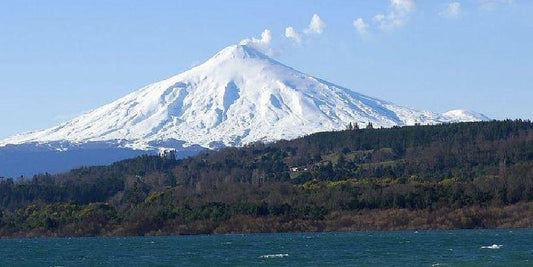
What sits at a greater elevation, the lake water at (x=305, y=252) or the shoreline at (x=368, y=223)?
the shoreline at (x=368, y=223)

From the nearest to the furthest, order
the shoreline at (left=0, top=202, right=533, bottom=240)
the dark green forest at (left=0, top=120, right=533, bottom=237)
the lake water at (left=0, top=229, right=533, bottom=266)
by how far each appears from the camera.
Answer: the lake water at (left=0, top=229, right=533, bottom=266), the shoreline at (left=0, top=202, right=533, bottom=240), the dark green forest at (left=0, top=120, right=533, bottom=237)

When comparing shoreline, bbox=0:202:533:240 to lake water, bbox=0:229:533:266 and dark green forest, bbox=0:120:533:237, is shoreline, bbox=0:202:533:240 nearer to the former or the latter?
dark green forest, bbox=0:120:533:237

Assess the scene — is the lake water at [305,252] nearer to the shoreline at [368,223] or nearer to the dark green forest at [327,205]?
the shoreline at [368,223]

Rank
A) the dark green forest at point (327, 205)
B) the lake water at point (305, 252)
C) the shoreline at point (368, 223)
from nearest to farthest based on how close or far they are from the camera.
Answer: the lake water at point (305, 252)
the shoreline at point (368, 223)
the dark green forest at point (327, 205)

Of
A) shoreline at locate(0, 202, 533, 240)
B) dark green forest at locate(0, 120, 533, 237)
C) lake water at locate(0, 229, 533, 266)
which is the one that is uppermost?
dark green forest at locate(0, 120, 533, 237)

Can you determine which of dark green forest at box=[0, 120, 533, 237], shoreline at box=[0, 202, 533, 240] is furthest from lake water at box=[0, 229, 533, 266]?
dark green forest at box=[0, 120, 533, 237]

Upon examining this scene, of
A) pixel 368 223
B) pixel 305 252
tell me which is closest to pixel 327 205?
pixel 368 223

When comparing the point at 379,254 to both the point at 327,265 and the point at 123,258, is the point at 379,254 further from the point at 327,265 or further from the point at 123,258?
the point at 123,258

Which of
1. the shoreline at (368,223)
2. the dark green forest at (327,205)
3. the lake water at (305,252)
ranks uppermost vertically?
the dark green forest at (327,205)

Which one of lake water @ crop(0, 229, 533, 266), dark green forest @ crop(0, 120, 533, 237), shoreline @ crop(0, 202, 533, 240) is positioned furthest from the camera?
dark green forest @ crop(0, 120, 533, 237)

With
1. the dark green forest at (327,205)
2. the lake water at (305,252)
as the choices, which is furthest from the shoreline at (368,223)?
the lake water at (305,252)
